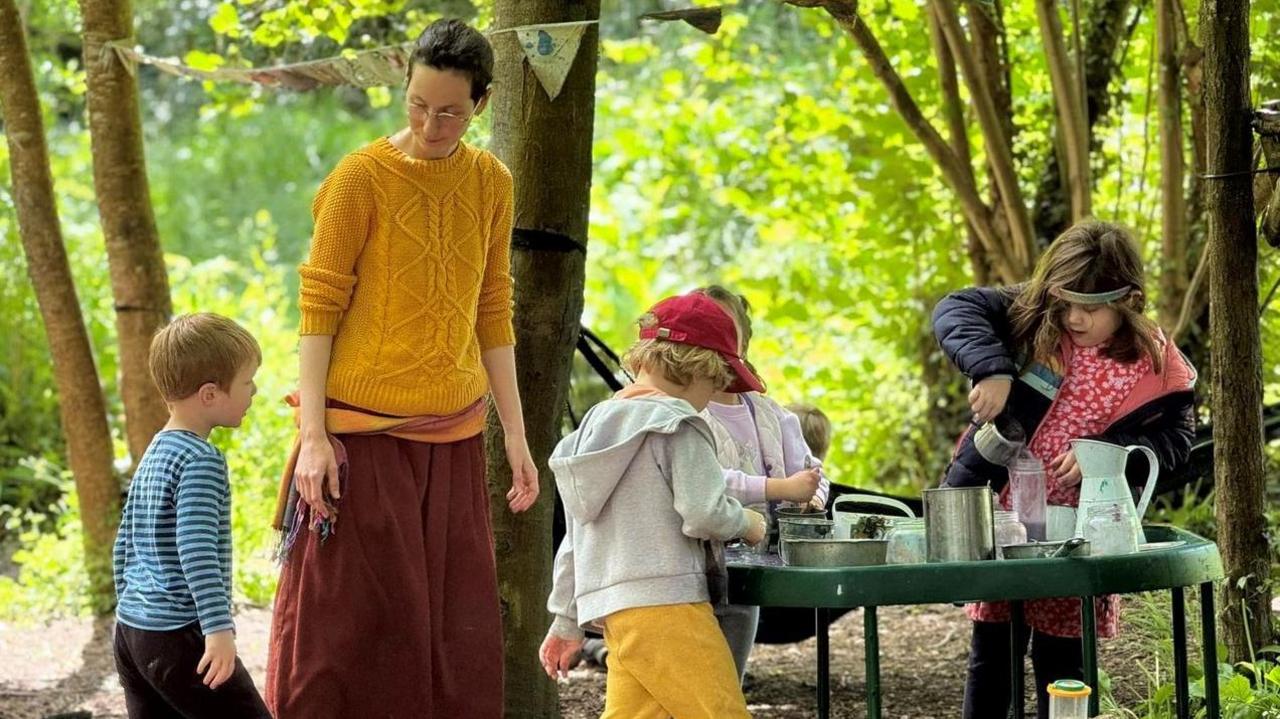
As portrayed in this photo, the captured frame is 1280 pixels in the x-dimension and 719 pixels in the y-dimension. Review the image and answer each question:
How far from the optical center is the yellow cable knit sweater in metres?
2.90

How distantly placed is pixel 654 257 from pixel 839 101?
337cm

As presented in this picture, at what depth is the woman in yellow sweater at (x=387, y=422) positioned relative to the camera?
2898 mm

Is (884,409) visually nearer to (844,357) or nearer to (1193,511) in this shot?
(844,357)

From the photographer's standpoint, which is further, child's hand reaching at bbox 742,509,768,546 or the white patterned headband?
the white patterned headband

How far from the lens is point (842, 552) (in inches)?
107

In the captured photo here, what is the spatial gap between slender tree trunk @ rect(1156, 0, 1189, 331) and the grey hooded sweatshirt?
3.21m

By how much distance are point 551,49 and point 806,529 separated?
136cm

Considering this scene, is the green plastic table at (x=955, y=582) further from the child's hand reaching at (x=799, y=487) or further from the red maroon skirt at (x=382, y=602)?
the red maroon skirt at (x=382, y=602)

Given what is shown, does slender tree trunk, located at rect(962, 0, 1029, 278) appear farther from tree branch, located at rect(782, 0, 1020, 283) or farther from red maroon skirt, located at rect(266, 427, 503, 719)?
red maroon skirt, located at rect(266, 427, 503, 719)

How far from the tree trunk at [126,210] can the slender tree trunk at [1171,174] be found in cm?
348

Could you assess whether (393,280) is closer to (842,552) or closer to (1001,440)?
(842,552)

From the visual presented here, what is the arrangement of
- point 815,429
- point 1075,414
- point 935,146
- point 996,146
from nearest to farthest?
point 1075,414 → point 815,429 → point 935,146 → point 996,146

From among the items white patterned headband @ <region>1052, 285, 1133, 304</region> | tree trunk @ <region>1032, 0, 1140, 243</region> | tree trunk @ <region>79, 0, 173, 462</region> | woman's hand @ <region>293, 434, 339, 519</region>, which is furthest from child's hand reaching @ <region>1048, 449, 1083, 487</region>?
tree trunk @ <region>79, 0, 173, 462</region>

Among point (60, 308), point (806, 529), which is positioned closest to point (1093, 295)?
point (806, 529)
